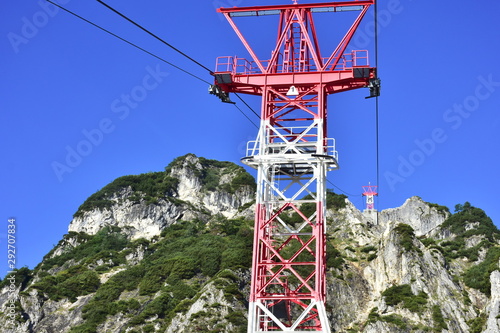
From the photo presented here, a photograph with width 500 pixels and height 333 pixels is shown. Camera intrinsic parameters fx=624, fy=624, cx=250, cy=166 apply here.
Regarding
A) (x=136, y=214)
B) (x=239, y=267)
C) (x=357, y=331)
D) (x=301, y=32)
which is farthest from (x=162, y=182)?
(x=301, y=32)

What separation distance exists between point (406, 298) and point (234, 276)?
54.0 ft

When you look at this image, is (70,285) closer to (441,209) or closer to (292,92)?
(441,209)

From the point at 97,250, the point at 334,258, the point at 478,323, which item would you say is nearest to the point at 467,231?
the point at 334,258

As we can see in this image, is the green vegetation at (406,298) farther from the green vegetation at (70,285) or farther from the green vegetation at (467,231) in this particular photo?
the green vegetation at (70,285)

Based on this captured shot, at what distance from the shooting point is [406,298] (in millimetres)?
57656

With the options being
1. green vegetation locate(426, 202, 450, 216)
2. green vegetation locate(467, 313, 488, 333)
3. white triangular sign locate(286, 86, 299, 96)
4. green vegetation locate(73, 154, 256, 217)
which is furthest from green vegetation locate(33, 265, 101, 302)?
white triangular sign locate(286, 86, 299, 96)

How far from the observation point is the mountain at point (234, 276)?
2202 inches

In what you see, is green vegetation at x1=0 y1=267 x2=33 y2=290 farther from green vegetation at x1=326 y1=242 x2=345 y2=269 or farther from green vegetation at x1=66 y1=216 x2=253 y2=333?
green vegetation at x1=326 y1=242 x2=345 y2=269

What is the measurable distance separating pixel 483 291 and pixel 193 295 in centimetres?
2804

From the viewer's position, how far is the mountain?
55938 mm

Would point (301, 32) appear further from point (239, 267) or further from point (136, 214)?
point (136, 214)

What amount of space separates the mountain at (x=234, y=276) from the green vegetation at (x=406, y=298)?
12cm

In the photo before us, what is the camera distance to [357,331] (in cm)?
5641

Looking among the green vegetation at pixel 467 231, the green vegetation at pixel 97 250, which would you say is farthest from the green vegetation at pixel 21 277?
the green vegetation at pixel 467 231
